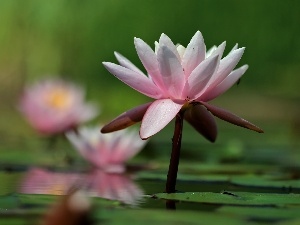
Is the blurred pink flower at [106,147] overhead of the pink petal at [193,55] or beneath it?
beneath

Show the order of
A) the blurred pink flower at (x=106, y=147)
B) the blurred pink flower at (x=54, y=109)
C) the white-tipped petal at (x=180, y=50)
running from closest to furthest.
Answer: the white-tipped petal at (x=180, y=50) → the blurred pink flower at (x=106, y=147) → the blurred pink flower at (x=54, y=109)

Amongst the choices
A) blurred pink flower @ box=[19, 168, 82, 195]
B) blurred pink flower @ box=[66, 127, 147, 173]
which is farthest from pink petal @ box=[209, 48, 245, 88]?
blurred pink flower @ box=[66, 127, 147, 173]

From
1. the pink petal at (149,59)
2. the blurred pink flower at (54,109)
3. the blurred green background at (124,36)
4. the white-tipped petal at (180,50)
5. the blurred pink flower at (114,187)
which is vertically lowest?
the blurred pink flower at (114,187)

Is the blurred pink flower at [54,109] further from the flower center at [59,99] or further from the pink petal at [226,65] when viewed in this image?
the pink petal at [226,65]

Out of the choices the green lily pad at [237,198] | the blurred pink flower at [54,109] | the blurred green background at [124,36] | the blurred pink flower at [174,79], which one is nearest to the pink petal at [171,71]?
the blurred pink flower at [174,79]

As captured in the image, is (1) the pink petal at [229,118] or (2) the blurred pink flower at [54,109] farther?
(2) the blurred pink flower at [54,109]

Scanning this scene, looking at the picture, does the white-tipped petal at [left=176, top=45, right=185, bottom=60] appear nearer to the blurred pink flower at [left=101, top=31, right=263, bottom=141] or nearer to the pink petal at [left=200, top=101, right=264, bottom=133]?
the blurred pink flower at [left=101, top=31, right=263, bottom=141]

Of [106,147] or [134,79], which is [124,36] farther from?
[134,79]

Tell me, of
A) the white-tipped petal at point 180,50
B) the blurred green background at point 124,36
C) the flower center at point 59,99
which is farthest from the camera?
the blurred green background at point 124,36
